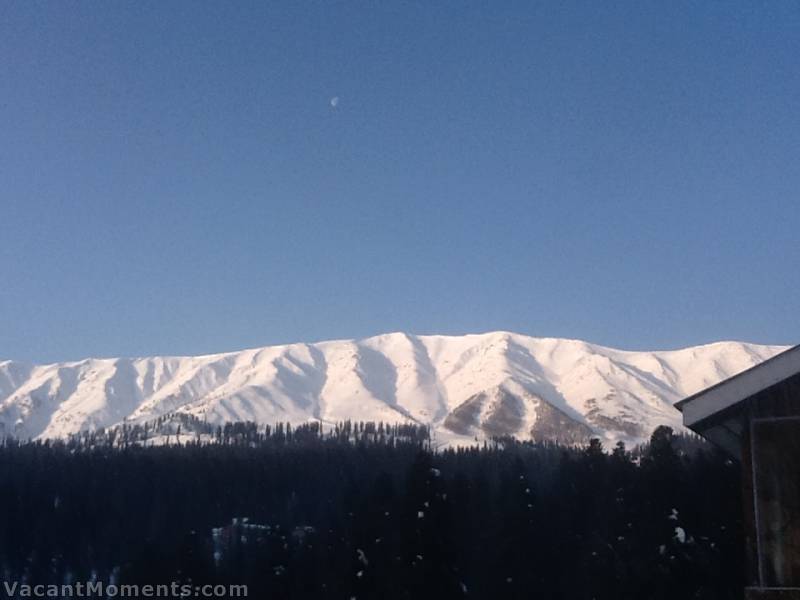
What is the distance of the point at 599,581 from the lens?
1716 inches

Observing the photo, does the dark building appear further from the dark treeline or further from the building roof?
the dark treeline

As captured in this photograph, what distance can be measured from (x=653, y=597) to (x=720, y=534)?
577 centimetres

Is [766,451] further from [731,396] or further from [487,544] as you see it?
[487,544]

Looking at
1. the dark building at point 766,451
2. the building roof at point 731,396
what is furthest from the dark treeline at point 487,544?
the dark building at point 766,451

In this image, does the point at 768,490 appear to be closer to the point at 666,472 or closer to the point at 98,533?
the point at 666,472

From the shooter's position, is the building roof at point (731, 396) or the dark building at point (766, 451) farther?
the building roof at point (731, 396)

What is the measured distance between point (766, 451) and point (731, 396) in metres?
0.64

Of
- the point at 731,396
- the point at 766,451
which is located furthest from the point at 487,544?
the point at 766,451

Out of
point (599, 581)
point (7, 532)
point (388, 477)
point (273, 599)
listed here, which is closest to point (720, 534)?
point (599, 581)

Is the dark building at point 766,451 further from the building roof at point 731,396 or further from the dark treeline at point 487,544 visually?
the dark treeline at point 487,544

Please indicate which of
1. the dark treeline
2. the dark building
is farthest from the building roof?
the dark treeline

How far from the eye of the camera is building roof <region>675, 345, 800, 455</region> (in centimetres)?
888

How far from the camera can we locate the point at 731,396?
29.6ft

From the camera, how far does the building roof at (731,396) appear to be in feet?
29.1
